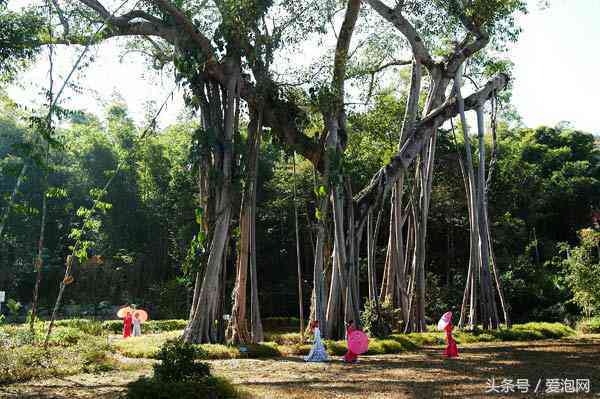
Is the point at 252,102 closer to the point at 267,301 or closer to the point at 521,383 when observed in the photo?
the point at 521,383

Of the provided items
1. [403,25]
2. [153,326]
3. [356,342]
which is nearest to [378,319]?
[356,342]

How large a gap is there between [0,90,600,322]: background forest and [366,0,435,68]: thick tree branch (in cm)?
702

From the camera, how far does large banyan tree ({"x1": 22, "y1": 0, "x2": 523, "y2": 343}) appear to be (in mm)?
11000

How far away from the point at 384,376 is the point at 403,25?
8348 mm

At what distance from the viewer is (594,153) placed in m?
28.1

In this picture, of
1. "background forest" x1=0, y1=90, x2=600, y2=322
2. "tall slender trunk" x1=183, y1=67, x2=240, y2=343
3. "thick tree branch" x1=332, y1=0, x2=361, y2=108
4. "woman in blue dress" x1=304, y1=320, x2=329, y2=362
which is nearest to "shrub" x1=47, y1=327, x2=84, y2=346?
"tall slender trunk" x1=183, y1=67, x2=240, y2=343

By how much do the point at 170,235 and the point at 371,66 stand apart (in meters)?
11.9

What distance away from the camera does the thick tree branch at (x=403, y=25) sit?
515 inches

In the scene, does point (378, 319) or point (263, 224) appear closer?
point (378, 319)

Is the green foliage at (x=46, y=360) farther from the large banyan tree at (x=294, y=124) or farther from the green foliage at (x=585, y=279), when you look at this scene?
the green foliage at (x=585, y=279)

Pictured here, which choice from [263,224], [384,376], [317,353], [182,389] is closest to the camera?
[182,389]

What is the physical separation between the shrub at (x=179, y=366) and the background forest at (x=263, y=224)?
14932mm

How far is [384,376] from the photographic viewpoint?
7645mm

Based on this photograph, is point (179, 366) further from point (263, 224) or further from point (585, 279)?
point (263, 224)
